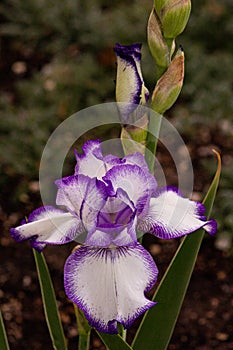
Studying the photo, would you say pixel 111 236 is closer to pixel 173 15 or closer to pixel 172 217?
pixel 172 217

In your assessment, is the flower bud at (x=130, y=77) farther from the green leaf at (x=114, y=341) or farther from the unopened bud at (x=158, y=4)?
the green leaf at (x=114, y=341)

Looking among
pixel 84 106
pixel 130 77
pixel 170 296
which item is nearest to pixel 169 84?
pixel 130 77

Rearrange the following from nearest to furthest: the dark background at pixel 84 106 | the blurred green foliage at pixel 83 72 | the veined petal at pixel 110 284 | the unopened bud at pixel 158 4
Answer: the veined petal at pixel 110 284 < the unopened bud at pixel 158 4 < the dark background at pixel 84 106 < the blurred green foliage at pixel 83 72

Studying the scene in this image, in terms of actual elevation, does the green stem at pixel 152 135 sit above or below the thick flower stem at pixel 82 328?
above

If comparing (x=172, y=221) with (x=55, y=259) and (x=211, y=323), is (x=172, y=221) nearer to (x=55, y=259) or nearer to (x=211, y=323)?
(x=211, y=323)

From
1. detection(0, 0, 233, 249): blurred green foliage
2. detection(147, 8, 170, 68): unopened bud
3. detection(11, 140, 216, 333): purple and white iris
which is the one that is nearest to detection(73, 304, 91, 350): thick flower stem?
detection(11, 140, 216, 333): purple and white iris

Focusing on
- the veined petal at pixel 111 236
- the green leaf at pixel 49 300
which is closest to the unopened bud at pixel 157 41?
the veined petal at pixel 111 236
